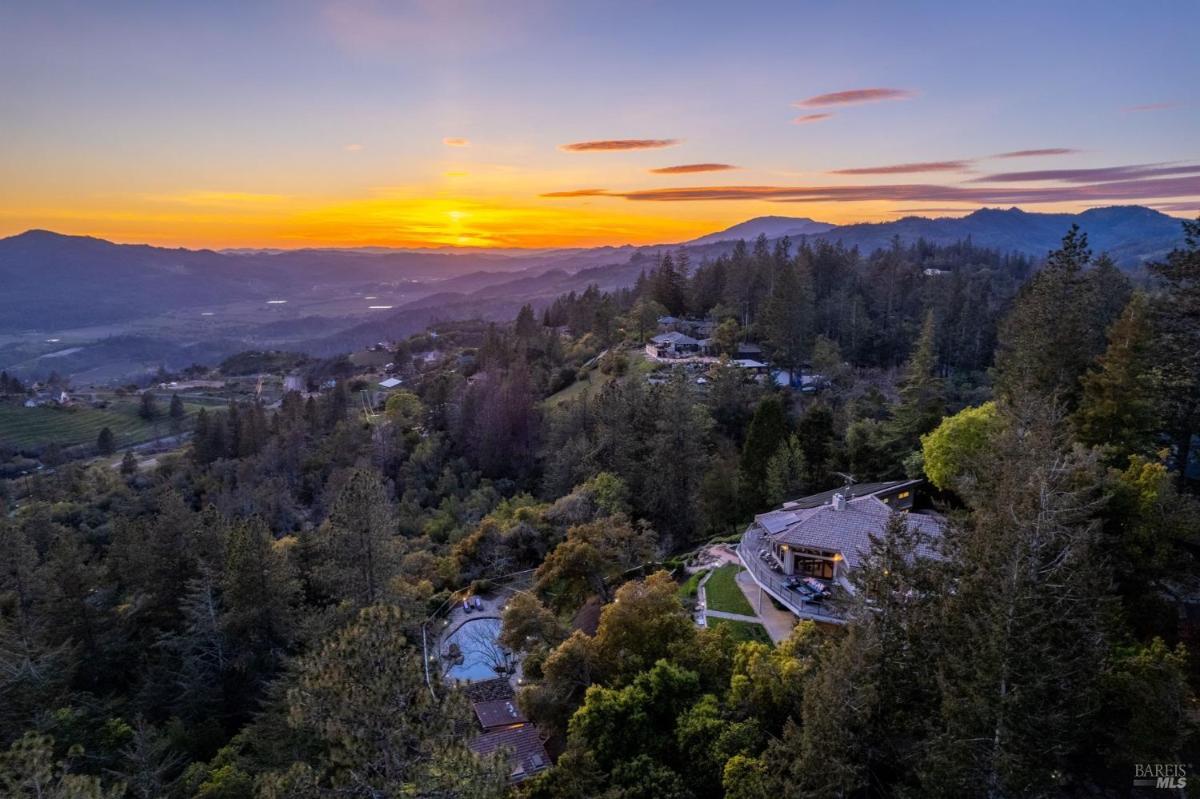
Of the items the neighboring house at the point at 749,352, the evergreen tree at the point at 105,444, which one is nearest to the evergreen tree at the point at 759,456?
the neighboring house at the point at 749,352

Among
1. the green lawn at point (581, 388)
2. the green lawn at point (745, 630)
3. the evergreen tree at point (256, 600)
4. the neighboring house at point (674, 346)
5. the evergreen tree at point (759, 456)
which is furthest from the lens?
the neighboring house at point (674, 346)

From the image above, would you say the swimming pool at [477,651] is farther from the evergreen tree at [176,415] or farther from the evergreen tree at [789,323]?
the evergreen tree at [176,415]

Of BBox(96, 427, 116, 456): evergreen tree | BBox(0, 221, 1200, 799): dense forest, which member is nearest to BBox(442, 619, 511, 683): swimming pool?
BBox(0, 221, 1200, 799): dense forest

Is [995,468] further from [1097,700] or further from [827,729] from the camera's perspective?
[827,729]

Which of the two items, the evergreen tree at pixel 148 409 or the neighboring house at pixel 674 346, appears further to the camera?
the evergreen tree at pixel 148 409

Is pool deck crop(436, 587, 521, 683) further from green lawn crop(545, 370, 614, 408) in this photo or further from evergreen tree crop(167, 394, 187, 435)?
evergreen tree crop(167, 394, 187, 435)

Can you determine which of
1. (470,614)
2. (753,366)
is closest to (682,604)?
(470,614)

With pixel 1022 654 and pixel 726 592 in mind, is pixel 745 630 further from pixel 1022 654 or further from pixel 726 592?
pixel 1022 654
